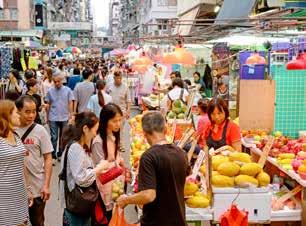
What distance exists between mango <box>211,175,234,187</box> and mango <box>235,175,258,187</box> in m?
0.06

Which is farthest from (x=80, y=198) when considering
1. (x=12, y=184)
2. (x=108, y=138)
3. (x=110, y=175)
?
(x=108, y=138)

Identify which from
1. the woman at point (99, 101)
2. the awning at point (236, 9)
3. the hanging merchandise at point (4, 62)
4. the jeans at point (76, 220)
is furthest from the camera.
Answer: the hanging merchandise at point (4, 62)

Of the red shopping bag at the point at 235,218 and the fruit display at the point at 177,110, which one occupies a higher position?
the fruit display at the point at 177,110

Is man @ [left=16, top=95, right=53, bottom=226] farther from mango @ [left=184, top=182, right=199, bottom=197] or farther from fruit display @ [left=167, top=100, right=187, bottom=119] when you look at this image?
fruit display @ [left=167, top=100, right=187, bottom=119]

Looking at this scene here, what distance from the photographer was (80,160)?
4.66 m

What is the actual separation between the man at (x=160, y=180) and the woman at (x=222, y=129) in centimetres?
266

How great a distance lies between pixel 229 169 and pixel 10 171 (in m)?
1.98

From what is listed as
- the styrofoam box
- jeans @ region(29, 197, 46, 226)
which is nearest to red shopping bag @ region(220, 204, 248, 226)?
the styrofoam box

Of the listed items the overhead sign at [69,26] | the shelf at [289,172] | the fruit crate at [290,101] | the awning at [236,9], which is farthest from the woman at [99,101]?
the overhead sign at [69,26]

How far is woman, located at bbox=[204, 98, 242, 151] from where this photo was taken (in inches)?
261

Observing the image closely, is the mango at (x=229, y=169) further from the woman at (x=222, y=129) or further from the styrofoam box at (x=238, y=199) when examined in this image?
the woman at (x=222, y=129)

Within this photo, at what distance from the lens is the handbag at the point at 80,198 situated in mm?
4672

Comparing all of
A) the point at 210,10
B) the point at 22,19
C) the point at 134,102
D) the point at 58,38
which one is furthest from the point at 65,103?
the point at 58,38

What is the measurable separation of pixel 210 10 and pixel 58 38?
43.5 metres
